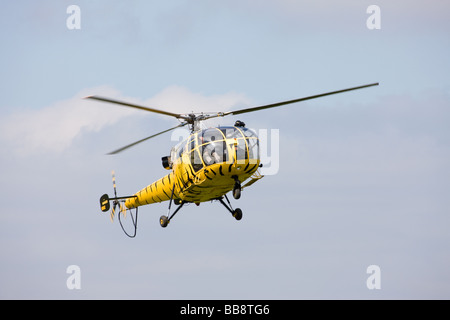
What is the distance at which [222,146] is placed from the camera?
3366 centimetres

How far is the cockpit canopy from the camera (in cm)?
3350

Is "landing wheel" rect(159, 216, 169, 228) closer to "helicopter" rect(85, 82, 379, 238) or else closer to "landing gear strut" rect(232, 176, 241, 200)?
"helicopter" rect(85, 82, 379, 238)

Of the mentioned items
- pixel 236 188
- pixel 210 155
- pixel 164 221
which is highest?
pixel 210 155

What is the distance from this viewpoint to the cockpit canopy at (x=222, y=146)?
33.5m

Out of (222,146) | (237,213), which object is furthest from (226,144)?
(237,213)

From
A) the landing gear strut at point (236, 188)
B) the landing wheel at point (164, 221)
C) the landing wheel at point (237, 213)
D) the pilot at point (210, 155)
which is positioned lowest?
the landing wheel at point (164, 221)

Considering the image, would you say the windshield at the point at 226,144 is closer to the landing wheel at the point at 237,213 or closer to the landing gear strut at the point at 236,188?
the landing gear strut at the point at 236,188

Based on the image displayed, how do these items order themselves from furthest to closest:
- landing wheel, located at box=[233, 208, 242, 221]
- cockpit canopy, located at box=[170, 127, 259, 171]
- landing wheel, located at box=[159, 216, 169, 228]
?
landing wheel, located at box=[159, 216, 169, 228]
landing wheel, located at box=[233, 208, 242, 221]
cockpit canopy, located at box=[170, 127, 259, 171]

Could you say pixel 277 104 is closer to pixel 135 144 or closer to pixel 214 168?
pixel 214 168

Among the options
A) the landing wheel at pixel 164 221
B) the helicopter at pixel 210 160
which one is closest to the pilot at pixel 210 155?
the helicopter at pixel 210 160

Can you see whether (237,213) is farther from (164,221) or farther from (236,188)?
(164,221)

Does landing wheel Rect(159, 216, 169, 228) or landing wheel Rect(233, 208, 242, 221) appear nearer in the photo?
landing wheel Rect(233, 208, 242, 221)

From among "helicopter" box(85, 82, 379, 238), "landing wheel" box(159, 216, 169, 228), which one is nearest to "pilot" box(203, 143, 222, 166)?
"helicopter" box(85, 82, 379, 238)

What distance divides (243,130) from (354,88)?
5569 millimetres
